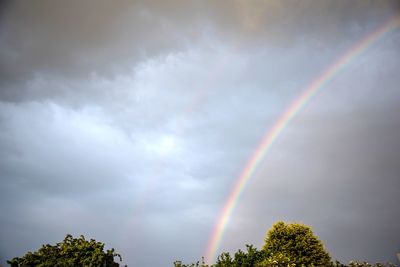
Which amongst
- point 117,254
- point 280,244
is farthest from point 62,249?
point 280,244

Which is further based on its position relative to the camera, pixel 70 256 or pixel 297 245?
pixel 297 245

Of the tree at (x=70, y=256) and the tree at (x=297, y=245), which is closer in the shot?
the tree at (x=70, y=256)

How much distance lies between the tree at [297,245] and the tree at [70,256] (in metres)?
22.7

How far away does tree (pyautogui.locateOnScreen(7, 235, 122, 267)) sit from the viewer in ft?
121

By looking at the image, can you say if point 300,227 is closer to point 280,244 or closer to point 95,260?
point 280,244

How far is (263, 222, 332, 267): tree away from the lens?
48438 millimetres

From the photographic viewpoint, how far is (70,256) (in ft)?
125

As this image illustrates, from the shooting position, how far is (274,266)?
36.1 m

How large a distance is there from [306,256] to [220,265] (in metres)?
15.9

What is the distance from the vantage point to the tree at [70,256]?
3700cm

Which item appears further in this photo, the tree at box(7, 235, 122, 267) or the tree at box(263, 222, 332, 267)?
the tree at box(263, 222, 332, 267)

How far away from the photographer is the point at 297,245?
49250mm

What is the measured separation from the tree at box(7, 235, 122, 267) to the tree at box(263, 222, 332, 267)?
892 inches

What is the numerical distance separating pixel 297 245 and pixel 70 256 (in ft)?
97.5
